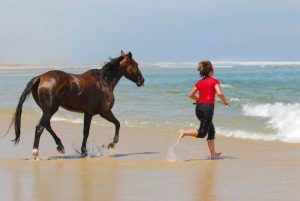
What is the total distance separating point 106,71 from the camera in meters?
10.2

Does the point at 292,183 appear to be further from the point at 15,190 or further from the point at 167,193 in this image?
the point at 15,190

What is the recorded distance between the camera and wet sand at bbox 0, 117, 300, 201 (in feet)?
21.2

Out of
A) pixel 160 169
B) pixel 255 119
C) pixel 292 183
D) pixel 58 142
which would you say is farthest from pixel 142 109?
pixel 292 183

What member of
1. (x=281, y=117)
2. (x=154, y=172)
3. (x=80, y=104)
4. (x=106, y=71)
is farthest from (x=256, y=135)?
(x=154, y=172)

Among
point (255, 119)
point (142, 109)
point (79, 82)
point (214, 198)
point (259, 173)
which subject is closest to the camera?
point (214, 198)

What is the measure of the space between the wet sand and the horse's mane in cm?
122

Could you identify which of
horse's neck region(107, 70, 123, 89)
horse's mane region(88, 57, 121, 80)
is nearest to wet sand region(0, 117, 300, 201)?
horse's neck region(107, 70, 123, 89)

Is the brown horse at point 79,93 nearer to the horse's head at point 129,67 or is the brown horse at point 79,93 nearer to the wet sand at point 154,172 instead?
the horse's head at point 129,67

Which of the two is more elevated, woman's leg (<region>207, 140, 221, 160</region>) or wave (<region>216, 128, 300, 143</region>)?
woman's leg (<region>207, 140, 221, 160</region>)

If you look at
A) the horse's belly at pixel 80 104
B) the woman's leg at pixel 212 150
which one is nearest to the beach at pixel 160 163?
the woman's leg at pixel 212 150

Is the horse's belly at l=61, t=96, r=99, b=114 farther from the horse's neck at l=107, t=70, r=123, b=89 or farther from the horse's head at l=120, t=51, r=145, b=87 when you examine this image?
the horse's head at l=120, t=51, r=145, b=87

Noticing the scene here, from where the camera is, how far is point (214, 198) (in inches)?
246

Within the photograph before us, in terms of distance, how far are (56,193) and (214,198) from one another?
168cm

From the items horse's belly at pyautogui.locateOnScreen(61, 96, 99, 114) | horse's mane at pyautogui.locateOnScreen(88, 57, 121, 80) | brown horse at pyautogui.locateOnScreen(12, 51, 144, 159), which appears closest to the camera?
brown horse at pyautogui.locateOnScreen(12, 51, 144, 159)
